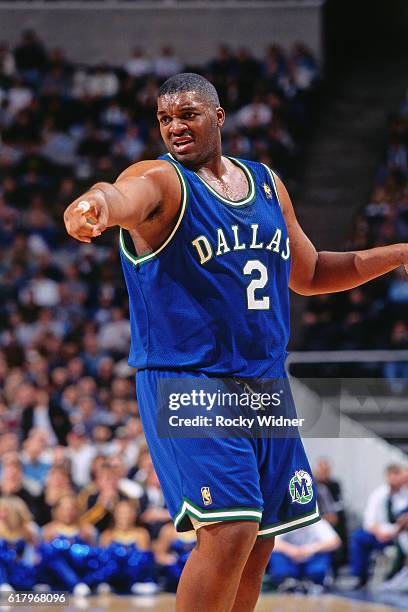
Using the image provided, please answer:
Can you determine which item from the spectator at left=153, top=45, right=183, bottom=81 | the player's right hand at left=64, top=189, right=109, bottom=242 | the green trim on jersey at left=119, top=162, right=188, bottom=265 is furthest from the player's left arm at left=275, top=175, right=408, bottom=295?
the spectator at left=153, top=45, right=183, bottom=81

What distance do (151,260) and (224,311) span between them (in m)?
0.32

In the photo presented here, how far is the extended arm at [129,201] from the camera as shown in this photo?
302 cm

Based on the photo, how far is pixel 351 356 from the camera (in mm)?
10383

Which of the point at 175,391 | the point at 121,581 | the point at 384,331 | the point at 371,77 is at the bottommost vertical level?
the point at 121,581

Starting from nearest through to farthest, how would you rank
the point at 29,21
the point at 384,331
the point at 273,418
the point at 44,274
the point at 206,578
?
the point at 206,578, the point at 273,418, the point at 384,331, the point at 44,274, the point at 29,21

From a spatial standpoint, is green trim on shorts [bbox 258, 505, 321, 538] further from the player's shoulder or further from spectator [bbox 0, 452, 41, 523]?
spectator [bbox 0, 452, 41, 523]

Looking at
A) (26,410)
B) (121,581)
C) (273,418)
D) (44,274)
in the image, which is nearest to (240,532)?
(273,418)

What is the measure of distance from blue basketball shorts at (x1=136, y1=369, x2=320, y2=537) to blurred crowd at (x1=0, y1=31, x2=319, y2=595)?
4917 millimetres

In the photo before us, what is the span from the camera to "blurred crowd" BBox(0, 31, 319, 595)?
350 inches

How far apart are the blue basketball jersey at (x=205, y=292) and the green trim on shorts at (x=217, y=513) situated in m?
0.47

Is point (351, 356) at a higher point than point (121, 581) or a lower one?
higher

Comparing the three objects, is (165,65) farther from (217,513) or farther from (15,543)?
(217,513)

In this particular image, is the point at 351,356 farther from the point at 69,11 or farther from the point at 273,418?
the point at 69,11

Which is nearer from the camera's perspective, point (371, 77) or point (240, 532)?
point (240, 532)
